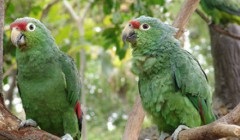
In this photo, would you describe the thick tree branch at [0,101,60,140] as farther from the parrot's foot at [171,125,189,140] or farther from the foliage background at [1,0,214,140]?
the foliage background at [1,0,214,140]

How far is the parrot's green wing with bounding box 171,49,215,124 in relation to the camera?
212 centimetres

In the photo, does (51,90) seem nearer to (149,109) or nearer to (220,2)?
(149,109)

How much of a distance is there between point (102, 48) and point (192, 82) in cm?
224

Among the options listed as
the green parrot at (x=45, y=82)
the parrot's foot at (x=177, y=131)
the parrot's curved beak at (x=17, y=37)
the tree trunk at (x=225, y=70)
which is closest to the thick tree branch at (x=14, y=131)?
the green parrot at (x=45, y=82)

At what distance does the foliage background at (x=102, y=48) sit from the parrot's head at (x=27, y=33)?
94 cm

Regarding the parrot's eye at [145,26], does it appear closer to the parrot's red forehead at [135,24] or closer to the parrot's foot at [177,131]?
the parrot's red forehead at [135,24]

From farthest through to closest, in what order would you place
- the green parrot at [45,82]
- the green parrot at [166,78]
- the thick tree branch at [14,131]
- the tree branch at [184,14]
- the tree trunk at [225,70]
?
1. the tree trunk at [225,70]
2. the tree branch at [184,14]
3. the green parrot at [45,82]
4. the green parrot at [166,78]
5. the thick tree branch at [14,131]

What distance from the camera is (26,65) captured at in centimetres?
223

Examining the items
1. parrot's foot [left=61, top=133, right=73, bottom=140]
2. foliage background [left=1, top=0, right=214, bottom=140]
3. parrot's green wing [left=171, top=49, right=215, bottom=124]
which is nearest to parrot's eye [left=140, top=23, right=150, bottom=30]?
parrot's green wing [left=171, top=49, right=215, bottom=124]

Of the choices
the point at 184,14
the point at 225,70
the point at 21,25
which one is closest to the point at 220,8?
the point at 225,70

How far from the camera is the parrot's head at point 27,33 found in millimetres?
2129

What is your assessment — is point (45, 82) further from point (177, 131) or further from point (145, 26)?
point (177, 131)

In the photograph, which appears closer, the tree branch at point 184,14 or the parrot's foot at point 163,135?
the parrot's foot at point 163,135

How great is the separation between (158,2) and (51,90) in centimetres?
128
